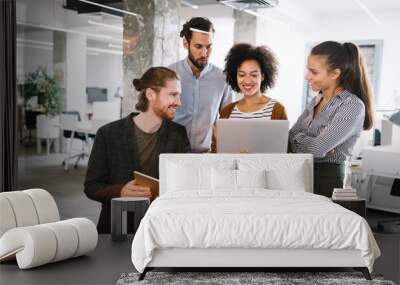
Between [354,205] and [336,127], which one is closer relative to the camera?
[354,205]

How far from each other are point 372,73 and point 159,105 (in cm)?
244

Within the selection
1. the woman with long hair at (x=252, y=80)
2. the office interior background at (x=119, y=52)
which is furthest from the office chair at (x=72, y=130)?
the woman with long hair at (x=252, y=80)

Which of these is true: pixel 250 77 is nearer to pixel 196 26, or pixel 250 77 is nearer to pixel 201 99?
pixel 201 99

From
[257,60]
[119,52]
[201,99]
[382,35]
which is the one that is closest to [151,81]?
[119,52]

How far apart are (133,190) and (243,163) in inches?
60.6

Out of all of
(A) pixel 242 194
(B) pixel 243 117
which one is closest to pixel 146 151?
(B) pixel 243 117

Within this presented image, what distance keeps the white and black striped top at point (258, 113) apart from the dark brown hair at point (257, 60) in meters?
0.19

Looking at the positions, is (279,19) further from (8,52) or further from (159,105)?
(8,52)

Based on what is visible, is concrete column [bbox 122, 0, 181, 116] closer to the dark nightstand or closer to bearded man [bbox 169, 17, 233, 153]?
bearded man [bbox 169, 17, 233, 153]

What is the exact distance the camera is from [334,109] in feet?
21.3

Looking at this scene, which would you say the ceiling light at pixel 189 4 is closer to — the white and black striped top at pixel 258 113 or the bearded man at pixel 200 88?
the bearded man at pixel 200 88

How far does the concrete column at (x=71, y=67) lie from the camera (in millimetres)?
6789

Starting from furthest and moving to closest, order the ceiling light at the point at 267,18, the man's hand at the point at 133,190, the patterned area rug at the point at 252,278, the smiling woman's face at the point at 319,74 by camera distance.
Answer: the man's hand at the point at 133,190 < the ceiling light at the point at 267,18 < the smiling woman's face at the point at 319,74 < the patterned area rug at the point at 252,278

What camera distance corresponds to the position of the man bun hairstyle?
21.9ft
